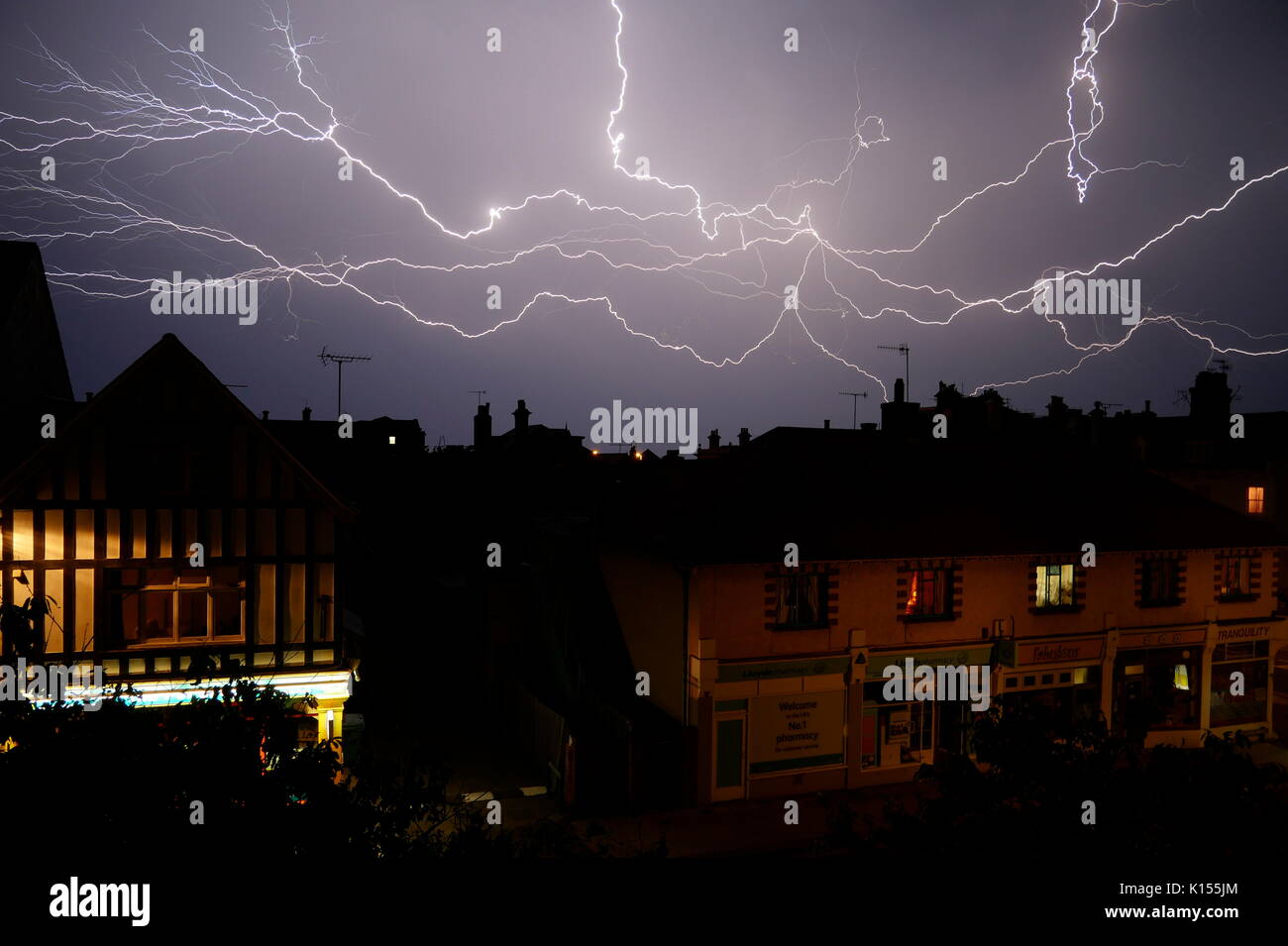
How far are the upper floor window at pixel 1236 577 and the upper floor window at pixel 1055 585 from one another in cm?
515

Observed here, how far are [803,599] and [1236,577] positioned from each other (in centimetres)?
1329

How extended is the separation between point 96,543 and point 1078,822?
15.9 m

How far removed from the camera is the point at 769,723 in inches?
730

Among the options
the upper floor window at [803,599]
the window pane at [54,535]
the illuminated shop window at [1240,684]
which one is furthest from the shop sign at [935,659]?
the window pane at [54,535]

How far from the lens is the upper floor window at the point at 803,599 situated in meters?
18.7

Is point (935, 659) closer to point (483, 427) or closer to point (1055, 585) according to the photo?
point (1055, 585)

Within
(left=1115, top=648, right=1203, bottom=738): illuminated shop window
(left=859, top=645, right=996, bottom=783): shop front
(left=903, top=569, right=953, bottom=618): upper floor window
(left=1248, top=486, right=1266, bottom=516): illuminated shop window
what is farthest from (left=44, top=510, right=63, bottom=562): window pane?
(left=1248, top=486, right=1266, bottom=516): illuminated shop window

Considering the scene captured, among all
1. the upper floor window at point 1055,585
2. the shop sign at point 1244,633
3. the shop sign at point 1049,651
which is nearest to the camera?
the shop sign at point 1049,651

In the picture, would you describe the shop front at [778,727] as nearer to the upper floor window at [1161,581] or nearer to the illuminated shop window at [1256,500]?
the upper floor window at [1161,581]

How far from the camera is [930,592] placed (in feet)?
65.7

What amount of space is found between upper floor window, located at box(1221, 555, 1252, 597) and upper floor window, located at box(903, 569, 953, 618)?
28.7 ft

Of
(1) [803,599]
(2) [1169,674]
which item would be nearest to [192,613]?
(1) [803,599]

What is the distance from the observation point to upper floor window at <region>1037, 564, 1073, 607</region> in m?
20.9
